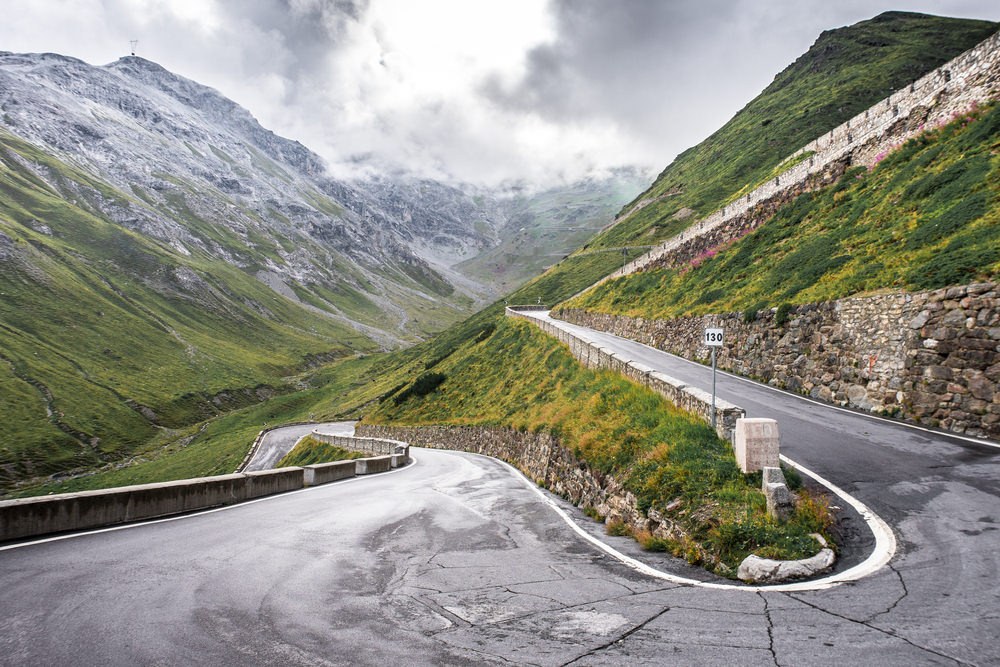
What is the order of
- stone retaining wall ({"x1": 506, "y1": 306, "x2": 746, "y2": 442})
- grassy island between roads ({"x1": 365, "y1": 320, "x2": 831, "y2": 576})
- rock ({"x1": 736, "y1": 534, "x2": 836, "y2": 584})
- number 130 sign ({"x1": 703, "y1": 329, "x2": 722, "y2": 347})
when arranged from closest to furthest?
1. rock ({"x1": 736, "y1": 534, "x2": 836, "y2": 584})
2. grassy island between roads ({"x1": 365, "y1": 320, "x2": 831, "y2": 576})
3. stone retaining wall ({"x1": 506, "y1": 306, "x2": 746, "y2": 442})
4. number 130 sign ({"x1": 703, "y1": 329, "x2": 722, "y2": 347})

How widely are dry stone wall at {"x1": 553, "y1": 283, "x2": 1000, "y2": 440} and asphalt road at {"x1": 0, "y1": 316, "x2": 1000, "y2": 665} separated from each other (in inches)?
130

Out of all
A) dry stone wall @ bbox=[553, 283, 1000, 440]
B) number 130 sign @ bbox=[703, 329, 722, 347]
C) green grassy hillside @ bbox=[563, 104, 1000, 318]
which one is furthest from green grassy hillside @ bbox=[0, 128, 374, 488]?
dry stone wall @ bbox=[553, 283, 1000, 440]

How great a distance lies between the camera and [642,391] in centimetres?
1477

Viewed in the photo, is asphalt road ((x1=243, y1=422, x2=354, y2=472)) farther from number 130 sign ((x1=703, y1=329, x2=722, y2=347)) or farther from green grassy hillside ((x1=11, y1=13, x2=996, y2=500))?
number 130 sign ((x1=703, y1=329, x2=722, y2=347))

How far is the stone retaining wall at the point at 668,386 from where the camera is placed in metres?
10.3

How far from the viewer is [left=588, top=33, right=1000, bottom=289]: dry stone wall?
22578 mm

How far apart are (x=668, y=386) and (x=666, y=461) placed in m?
4.03

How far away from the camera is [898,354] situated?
14.7 metres

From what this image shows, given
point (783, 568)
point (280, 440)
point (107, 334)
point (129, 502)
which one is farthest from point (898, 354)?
point (107, 334)

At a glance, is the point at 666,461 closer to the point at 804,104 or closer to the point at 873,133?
the point at 873,133

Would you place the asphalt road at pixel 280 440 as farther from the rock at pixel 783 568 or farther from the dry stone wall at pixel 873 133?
the rock at pixel 783 568

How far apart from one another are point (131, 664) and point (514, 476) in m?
15.8

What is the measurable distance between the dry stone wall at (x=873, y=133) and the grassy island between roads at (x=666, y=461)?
1980cm

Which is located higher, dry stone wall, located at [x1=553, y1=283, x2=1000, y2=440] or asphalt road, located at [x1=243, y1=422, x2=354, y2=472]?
dry stone wall, located at [x1=553, y1=283, x2=1000, y2=440]
